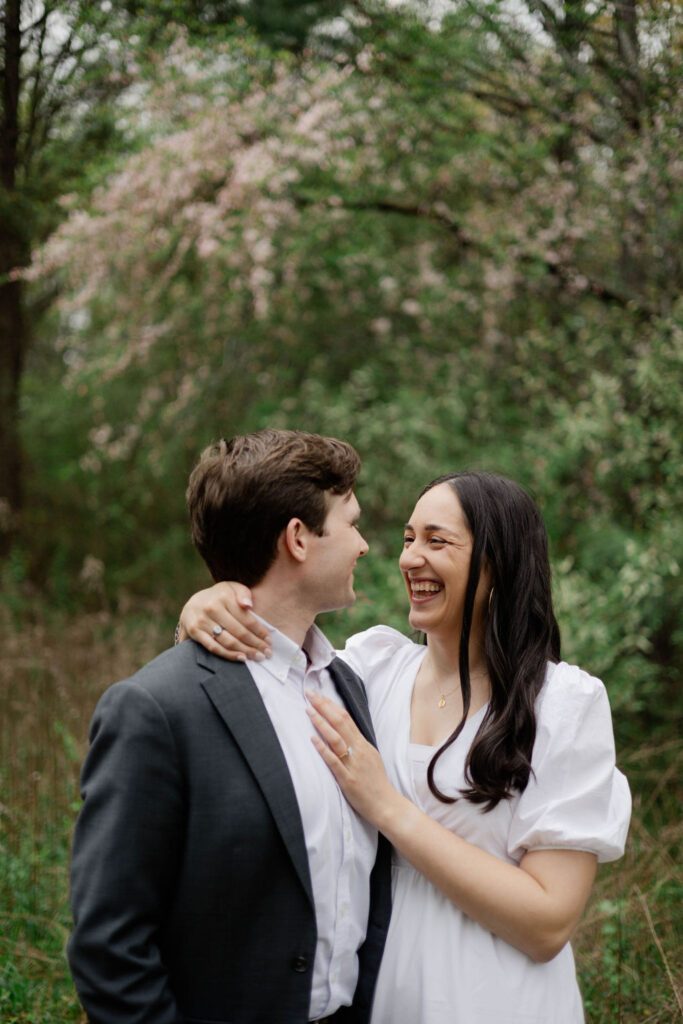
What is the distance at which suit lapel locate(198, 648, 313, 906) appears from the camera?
164cm

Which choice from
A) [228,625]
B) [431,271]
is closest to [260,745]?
[228,625]

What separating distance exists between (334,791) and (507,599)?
0.59m

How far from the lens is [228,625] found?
5.94 ft

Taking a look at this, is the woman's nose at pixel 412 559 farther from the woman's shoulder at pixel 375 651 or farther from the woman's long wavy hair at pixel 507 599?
the woman's shoulder at pixel 375 651

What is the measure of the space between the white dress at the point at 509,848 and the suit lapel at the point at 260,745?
37 cm

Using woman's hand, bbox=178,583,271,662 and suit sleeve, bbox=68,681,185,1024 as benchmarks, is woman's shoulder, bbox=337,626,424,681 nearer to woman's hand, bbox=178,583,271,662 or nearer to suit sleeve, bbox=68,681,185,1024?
woman's hand, bbox=178,583,271,662

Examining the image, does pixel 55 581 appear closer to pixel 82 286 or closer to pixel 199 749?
pixel 82 286

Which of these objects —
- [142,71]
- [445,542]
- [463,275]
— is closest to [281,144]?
[142,71]

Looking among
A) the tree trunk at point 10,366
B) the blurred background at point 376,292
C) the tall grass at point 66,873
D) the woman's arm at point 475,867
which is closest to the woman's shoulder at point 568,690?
the woman's arm at point 475,867

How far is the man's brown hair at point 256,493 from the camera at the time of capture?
1853 millimetres

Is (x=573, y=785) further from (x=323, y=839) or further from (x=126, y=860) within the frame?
(x=126, y=860)

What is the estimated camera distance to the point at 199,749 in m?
1.64

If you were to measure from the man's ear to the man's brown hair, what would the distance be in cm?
1

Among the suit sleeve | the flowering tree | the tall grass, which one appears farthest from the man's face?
the flowering tree
